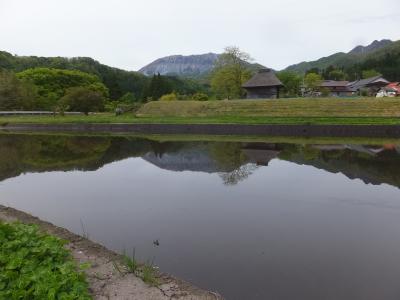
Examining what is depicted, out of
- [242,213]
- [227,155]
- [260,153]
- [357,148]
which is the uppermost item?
[242,213]

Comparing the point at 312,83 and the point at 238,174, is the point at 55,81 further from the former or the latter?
the point at 238,174

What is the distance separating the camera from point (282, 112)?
1526 inches

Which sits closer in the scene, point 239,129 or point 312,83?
point 239,129

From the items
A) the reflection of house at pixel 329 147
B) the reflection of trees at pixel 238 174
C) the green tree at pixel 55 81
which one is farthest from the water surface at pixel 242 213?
the green tree at pixel 55 81

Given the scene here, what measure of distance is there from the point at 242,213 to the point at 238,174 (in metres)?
5.48

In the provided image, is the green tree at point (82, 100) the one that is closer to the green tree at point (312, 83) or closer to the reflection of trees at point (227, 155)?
the reflection of trees at point (227, 155)

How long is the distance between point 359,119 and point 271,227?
28.1 metres

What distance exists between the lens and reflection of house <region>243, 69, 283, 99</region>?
47312 millimetres

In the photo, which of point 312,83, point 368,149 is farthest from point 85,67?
point 368,149

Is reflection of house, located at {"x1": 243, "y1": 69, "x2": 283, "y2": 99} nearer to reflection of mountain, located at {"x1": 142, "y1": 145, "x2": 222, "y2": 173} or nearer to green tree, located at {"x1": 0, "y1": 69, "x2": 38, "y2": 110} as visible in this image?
reflection of mountain, located at {"x1": 142, "y1": 145, "x2": 222, "y2": 173}

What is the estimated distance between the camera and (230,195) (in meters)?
11.5

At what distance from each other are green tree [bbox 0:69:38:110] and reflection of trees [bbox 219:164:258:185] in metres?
49.0

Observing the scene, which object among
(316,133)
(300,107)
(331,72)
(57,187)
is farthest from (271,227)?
(331,72)

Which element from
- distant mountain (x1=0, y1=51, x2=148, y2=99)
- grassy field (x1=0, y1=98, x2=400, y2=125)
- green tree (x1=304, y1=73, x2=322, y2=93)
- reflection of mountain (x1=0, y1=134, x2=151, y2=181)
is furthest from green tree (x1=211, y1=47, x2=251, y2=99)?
reflection of mountain (x1=0, y1=134, x2=151, y2=181)
